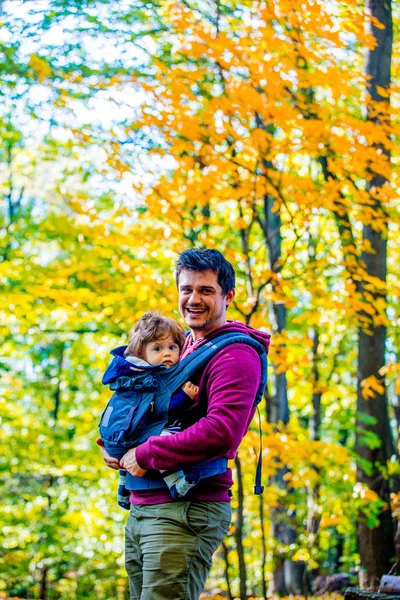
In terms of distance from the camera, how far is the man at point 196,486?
1.79 m

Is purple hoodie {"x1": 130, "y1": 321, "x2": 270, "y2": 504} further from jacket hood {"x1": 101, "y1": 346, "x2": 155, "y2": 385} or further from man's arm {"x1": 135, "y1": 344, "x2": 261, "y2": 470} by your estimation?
jacket hood {"x1": 101, "y1": 346, "x2": 155, "y2": 385}

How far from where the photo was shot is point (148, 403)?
6.38ft

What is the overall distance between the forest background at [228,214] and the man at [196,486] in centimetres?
237

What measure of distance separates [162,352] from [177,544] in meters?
0.57

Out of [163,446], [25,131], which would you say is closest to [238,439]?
[163,446]

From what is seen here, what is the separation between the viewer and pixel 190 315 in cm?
206

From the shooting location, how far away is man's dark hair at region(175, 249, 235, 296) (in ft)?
6.77

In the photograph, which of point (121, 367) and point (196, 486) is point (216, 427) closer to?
point (196, 486)

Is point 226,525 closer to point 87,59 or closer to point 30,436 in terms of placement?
point 87,59

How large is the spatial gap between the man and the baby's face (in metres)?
0.11

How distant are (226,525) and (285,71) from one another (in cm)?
340

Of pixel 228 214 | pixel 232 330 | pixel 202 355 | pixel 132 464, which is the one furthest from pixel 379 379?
pixel 132 464

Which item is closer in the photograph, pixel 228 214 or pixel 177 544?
pixel 177 544

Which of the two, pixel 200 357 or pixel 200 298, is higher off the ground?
pixel 200 298
